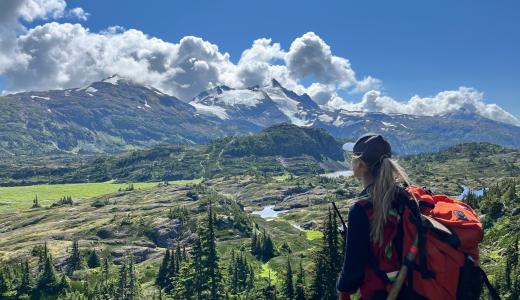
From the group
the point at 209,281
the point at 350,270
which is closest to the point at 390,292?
the point at 350,270

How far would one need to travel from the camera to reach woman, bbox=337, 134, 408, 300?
7250mm

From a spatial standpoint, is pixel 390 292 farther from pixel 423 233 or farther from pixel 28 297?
pixel 28 297

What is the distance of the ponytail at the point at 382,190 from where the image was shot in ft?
23.7

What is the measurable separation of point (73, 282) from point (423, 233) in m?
171

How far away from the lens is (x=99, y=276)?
571ft

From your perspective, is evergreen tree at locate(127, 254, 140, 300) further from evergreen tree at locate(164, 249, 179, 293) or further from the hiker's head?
the hiker's head

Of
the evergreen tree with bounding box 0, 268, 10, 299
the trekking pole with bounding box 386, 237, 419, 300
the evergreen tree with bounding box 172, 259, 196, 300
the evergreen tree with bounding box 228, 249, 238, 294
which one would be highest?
the trekking pole with bounding box 386, 237, 419, 300

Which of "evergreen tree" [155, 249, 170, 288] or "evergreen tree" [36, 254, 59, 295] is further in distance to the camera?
"evergreen tree" [155, 249, 170, 288]

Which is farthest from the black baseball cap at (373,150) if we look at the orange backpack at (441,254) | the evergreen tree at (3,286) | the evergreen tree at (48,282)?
the evergreen tree at (48,282)

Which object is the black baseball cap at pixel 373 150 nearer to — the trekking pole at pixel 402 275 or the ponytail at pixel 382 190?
the ponytail at pixel 382 190

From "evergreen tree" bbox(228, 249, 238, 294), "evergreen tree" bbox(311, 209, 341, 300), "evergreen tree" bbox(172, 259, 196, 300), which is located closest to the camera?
"evergreen tree" bbox(311, 209, 341, 300)

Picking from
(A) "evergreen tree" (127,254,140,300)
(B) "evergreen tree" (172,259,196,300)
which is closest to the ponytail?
(B) "evergreen tree" (172,259,196,300)

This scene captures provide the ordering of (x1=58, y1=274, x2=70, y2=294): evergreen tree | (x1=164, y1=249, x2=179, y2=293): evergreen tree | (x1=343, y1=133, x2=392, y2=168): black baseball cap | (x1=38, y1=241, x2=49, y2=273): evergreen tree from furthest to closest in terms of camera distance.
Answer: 1. (x1=38, y1=241, x2=49, y2=273): evergreen tree
2. (x1=58, y1=274, x2=70, y2=294): evergreen tree
3. (x1=164, y1=249, x2=179, y2=293): evergreen tree
4. (x1=343, y1=133, x2=392, y2=168): black baseball cap

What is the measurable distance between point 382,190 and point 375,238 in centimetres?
79
